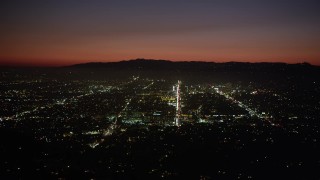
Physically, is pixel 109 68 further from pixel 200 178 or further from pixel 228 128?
pixel 200 178

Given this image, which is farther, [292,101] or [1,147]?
[292,101]

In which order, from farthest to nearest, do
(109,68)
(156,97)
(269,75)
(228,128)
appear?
(109,68) → (269,75) → (156,97) → (228,128)

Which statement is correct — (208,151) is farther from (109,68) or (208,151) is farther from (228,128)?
(109,68)

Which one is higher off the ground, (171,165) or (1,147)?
(1,147)

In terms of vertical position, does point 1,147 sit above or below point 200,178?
above

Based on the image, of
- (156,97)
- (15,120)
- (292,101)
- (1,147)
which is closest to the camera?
(1,147)

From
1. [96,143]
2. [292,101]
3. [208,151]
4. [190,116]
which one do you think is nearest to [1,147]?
[96,143]

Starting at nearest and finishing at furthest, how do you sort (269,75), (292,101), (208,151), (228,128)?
(208,151), (228,128), (292,101), (269,75)

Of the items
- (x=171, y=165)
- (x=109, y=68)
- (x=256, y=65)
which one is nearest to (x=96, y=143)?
(x=171, y=165)

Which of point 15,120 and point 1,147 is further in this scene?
point 15,120

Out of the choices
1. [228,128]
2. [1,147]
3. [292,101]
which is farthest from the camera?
[292,101]
